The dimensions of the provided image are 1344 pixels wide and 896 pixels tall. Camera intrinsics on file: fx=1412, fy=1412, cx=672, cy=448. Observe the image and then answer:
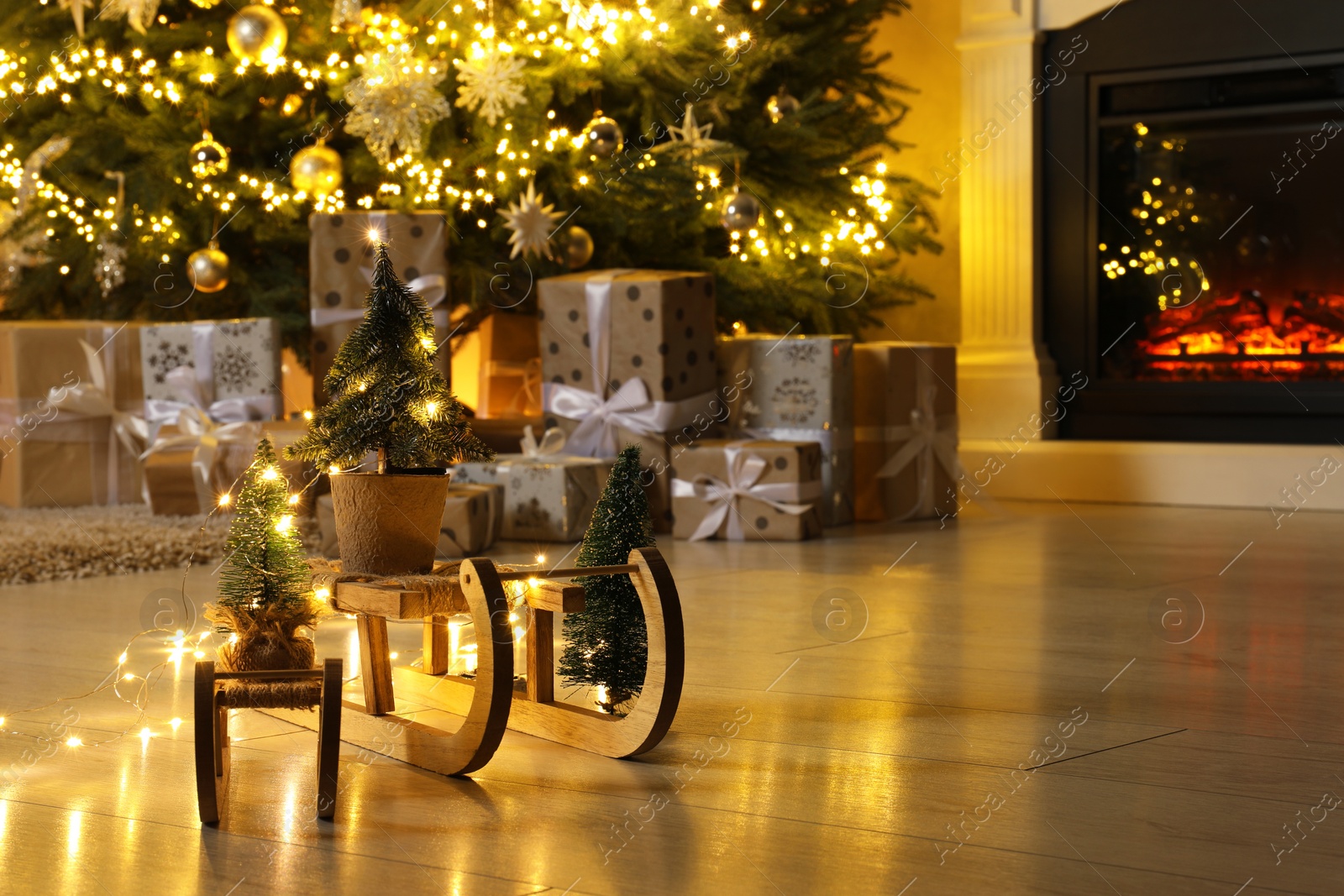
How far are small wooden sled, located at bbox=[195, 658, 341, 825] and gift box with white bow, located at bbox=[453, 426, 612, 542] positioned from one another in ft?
6.38

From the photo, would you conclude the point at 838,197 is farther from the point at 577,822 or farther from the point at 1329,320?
the point at 577,822

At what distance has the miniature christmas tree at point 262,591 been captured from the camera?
1.59m

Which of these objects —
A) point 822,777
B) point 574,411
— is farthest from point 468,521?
point 822,777

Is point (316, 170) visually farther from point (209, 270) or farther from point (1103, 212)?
point (1103, 212)

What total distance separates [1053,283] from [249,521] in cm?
351

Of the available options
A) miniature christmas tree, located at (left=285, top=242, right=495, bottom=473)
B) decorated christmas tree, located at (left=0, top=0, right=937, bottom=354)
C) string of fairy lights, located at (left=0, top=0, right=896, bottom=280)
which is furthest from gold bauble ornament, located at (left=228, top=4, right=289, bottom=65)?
miniature christmas tree, located at (left=285, top=242, right=495, bottom=473)

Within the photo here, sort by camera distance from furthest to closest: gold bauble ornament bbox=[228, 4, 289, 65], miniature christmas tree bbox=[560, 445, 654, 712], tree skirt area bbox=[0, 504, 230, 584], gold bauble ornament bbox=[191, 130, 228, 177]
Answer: gold bauble ornament bbox=[191, 130, 228, 177] → gold bauble ornament bbox=[228, 4, 289, 65] → tree skirt area bbox=[0, 504, 230, 584] → miniature christmas tree bbox=[560, 445, 654, 712]

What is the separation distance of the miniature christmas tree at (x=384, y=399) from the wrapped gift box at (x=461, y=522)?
4.73 ft

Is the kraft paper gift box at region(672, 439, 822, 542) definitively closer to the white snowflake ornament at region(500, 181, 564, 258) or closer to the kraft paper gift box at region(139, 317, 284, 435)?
the white snowflake ornament at region(500, 181, 564, 258)

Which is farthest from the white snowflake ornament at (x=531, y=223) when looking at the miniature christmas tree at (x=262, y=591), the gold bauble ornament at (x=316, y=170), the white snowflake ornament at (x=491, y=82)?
the miniature christmas tree at (x=262, y=591)

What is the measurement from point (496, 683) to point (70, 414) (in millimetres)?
2759

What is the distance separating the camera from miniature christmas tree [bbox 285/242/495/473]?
1.60 metres

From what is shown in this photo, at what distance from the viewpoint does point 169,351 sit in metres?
3.74

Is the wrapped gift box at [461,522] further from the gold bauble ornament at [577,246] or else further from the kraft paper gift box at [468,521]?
the gold bauble ornament at [577,246]
